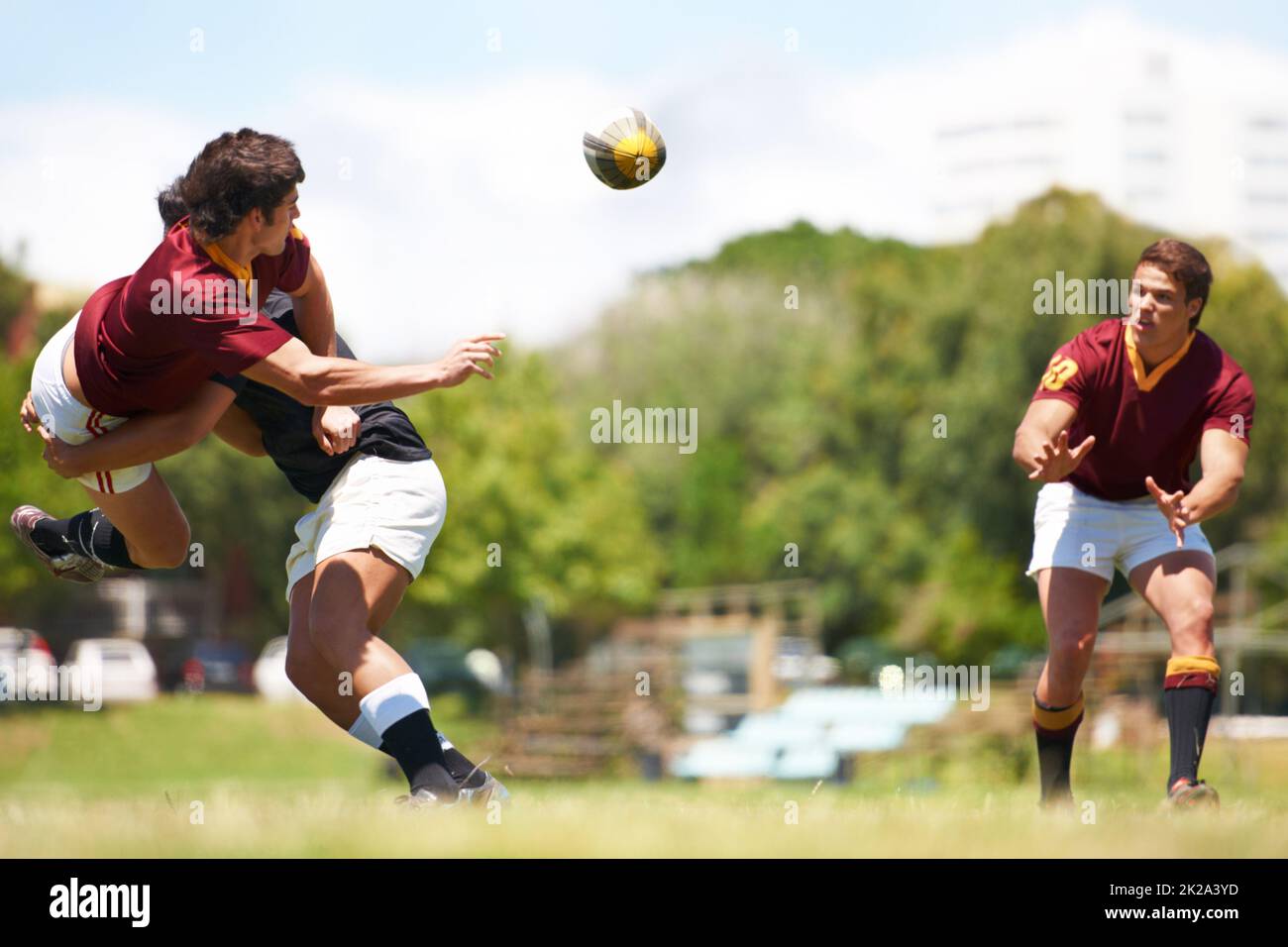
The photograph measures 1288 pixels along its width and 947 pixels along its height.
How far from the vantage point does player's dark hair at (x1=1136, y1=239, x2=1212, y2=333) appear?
21.1ft

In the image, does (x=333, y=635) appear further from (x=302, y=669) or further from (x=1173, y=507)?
(x=1173, y=507)

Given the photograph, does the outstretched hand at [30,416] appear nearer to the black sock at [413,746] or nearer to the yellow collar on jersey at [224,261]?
the yellow collar on jersey at [224,261]

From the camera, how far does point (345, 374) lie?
5320 mm

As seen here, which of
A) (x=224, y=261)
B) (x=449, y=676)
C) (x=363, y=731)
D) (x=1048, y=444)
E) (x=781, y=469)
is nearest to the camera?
(x=224, y=261)

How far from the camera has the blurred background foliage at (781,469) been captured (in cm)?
4153

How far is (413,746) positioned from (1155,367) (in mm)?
3695

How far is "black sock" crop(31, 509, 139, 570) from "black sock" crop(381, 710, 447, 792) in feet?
6.49

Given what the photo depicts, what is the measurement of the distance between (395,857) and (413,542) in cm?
222

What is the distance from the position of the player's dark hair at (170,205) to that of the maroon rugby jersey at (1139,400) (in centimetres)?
386

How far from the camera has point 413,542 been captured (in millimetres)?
5988

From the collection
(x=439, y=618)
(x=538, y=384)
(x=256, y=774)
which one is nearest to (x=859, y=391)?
(x=538, y=384)

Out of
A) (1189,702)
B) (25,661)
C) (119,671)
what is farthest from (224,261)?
(119,671)

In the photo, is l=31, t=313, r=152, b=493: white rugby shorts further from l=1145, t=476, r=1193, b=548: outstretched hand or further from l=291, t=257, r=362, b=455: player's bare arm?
l=1145, t=476, r=1193, b=548: outstretched hand

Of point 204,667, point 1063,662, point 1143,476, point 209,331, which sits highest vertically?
point 209,331
